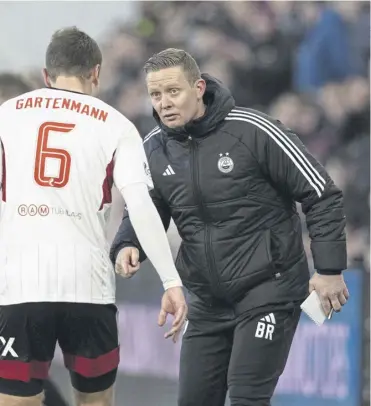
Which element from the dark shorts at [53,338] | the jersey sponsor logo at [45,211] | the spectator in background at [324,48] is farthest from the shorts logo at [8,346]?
the spectator in background at [324,48]

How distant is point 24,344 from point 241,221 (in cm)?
114

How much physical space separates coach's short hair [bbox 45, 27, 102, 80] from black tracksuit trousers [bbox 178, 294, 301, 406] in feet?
4.23

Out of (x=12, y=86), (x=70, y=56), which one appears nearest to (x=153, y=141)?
(x=70, y=56)

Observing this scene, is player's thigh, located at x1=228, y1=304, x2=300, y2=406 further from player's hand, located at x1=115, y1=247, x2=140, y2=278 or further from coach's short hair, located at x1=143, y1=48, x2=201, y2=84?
coach's short hair, located at x1=143, y1=48, x2=201, y2=84

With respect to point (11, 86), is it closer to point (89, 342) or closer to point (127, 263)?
point (127, 263)

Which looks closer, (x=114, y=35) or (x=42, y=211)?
(x=42, y=211)

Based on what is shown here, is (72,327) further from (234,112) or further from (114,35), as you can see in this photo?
(114,35)

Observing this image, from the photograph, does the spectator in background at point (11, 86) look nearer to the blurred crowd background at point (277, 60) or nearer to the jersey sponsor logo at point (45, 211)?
the blurred crowd background at point (277, 60)

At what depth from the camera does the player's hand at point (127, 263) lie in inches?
176

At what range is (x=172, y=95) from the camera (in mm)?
4793

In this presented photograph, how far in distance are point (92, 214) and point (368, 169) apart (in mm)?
4505

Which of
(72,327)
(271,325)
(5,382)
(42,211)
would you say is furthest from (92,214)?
(271,325)

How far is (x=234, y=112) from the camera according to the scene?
492 centimetres

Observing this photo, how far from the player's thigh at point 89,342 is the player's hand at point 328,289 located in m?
0.92
